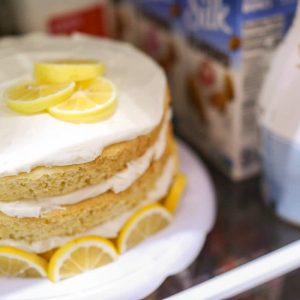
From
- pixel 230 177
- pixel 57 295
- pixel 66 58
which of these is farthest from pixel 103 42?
pixel 57 295

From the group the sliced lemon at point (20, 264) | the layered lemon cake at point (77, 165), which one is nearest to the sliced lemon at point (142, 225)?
the layered lemon cake at point (77, 165)

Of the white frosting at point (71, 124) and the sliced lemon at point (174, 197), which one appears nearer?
the white frosting at point (71, 124)

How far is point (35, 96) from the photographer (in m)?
0.69

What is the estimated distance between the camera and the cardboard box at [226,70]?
82cm

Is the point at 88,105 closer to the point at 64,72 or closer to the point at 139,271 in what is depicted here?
the point at 64,72

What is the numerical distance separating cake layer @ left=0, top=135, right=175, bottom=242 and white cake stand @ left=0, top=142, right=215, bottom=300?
0.06 meters

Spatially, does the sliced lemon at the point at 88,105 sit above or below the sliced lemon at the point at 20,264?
above

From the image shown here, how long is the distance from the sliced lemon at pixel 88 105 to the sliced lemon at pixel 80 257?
16cm

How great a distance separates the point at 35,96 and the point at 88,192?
14 cm

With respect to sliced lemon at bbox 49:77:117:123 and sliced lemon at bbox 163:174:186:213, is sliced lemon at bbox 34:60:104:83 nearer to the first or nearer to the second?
sliced lemon at bbox 49:77:117:123

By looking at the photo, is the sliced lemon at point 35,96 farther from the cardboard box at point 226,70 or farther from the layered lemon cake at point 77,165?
the cardboard box at point 226,70

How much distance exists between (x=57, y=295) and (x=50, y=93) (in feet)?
0.84

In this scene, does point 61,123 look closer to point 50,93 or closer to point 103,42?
point 50,93

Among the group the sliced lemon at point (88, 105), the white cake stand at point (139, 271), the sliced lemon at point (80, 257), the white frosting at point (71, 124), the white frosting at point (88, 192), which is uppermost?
the sliced lemon at point (88, 105)
